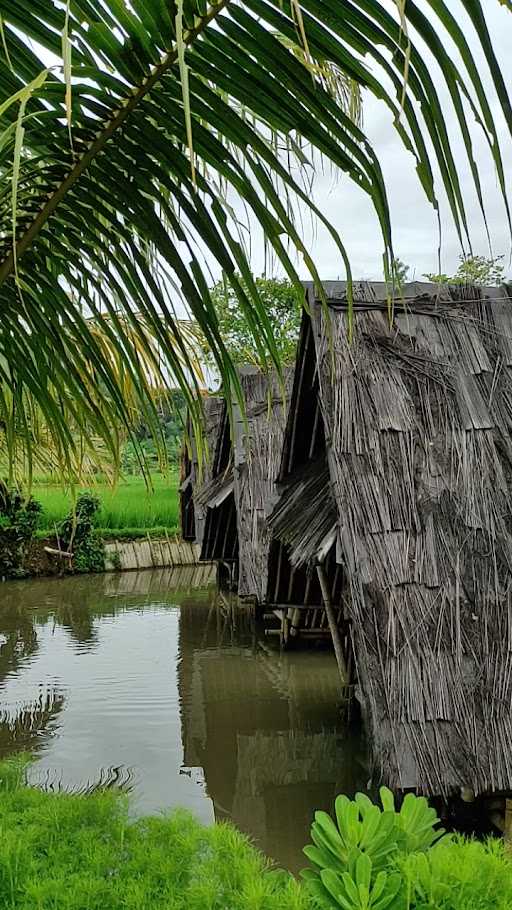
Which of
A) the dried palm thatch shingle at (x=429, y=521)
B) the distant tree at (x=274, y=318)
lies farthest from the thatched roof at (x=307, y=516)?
the distant tree at (x=274, y=318)

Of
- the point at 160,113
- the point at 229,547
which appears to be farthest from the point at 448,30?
the point at 229,547

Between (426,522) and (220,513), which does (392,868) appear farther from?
(220,513)

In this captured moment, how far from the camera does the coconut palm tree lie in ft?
3.27

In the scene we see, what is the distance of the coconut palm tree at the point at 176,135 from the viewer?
1.00 meters

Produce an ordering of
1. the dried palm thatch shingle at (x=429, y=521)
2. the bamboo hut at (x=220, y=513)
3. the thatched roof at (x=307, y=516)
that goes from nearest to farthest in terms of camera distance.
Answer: the dried palm thatch shingle at (x=429, y=521) < the thatched roof at (x=307, y=516) < the bamboo hut at (x=220, y=513)

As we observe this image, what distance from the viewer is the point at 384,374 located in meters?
4.71

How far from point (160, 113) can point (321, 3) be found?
1.05 ft

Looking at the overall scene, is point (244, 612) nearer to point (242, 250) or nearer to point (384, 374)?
point (384, 374)

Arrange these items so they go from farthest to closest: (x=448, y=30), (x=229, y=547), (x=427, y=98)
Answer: (x=229, y=547), (x=427, y=98), (x=448, y=30)

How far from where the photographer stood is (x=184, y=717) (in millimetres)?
7199

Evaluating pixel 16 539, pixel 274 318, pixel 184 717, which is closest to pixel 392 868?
pixel 184 717

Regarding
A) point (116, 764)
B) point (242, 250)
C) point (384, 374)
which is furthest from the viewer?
point (116, 764)

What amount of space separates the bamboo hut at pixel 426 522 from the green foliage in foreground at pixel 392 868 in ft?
6.35

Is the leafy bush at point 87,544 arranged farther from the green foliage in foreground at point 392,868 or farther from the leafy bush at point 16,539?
the green foliage in foreground at point 392,868
